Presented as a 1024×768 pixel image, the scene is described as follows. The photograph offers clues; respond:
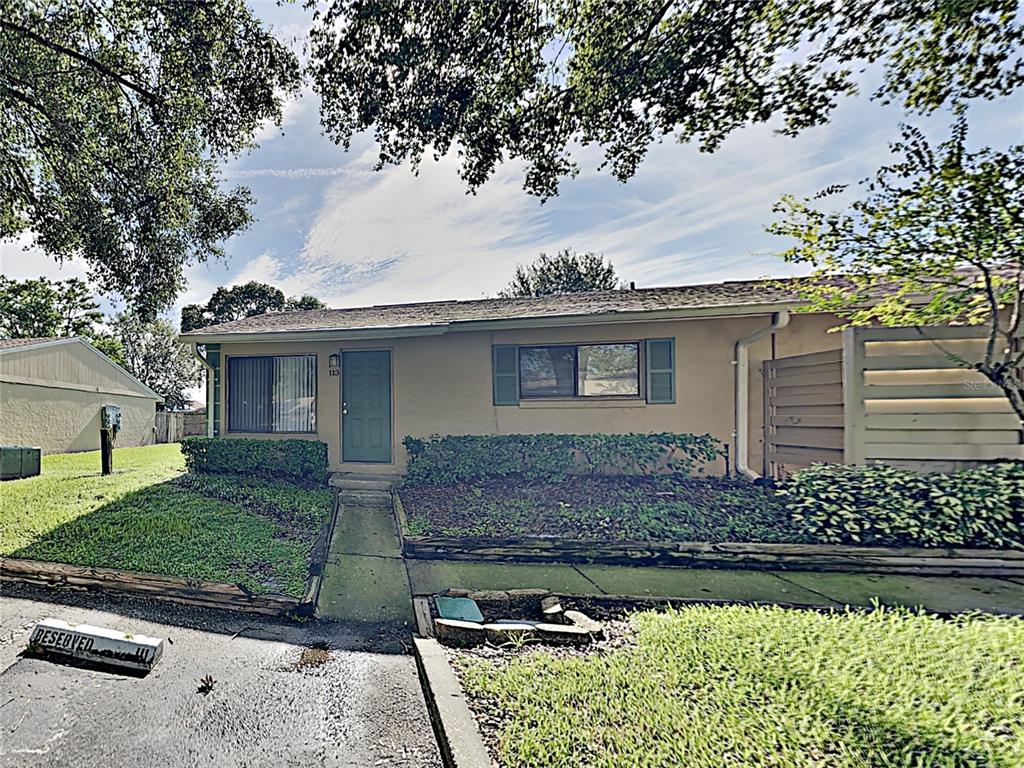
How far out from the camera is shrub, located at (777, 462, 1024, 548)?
5.04m

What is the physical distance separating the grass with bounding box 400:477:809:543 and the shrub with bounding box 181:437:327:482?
2.13 meters

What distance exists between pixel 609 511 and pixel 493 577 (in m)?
1.90

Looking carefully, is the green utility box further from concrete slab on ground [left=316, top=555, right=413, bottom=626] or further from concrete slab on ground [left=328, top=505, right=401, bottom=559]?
concrete slab on ground [left=316, top=555, right=413, bottom=626]

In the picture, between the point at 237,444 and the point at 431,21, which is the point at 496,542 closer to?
the point at 431,21

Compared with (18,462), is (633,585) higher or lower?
lower

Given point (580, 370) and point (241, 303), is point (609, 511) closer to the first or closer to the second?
point (580, 370)

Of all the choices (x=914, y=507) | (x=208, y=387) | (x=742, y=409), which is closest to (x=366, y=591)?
(x=914, y=507)

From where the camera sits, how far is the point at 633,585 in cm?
458

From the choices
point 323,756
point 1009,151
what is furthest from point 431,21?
point 323,756

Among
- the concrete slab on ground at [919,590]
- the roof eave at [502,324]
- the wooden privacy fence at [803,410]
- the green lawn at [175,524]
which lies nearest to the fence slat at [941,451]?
the wooden privacy fence at [803,410]

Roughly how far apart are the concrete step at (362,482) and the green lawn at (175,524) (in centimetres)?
40

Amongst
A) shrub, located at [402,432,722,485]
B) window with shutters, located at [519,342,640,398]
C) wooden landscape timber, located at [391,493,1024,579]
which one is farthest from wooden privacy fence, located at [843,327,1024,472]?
window with shutters, located at [519,342,640,398]

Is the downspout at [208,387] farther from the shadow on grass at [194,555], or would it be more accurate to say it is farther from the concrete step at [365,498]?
the concrete step at [365,498]

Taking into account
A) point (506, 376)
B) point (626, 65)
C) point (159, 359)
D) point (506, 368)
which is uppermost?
point (626, 65)
